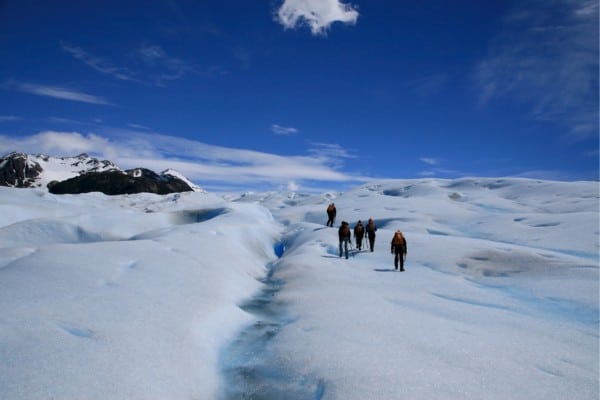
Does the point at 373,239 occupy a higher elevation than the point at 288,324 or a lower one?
higher

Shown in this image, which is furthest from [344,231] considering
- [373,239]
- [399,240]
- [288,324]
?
[288,324]

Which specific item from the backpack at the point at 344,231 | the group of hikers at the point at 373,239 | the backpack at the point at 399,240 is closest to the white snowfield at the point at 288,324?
the group of hikers at the point at 373,239

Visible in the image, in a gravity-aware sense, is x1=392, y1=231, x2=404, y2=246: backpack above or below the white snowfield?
above

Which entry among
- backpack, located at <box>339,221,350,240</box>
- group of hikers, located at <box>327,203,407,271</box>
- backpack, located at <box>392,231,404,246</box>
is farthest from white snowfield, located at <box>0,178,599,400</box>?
backpack, located at <box>339,221,350,240</box>

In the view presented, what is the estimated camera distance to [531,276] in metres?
15.0

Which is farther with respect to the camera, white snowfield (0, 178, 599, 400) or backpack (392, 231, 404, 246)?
backpack (392, 231, 404, 246)

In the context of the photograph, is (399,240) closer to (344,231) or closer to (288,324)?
(344,231)

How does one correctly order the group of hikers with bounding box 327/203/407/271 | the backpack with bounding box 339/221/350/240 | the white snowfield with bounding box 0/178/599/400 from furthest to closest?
the backpack with bounding box 339/221/350/240, the group of hikers with bounding box 327/203/407/271, the white snowfield with bounding box 0/178/599/400

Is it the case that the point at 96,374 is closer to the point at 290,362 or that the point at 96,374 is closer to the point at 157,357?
the point at 157,357

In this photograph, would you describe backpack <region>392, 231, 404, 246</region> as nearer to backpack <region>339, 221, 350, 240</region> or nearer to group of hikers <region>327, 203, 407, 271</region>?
group of hikers <region>327, 203, 407, 271</region>

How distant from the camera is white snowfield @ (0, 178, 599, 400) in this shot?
5375 millimetres

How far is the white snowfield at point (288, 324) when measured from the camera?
5.38 meters

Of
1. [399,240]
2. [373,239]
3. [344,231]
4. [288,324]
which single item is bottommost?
[288,324]

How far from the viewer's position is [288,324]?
8922mm
